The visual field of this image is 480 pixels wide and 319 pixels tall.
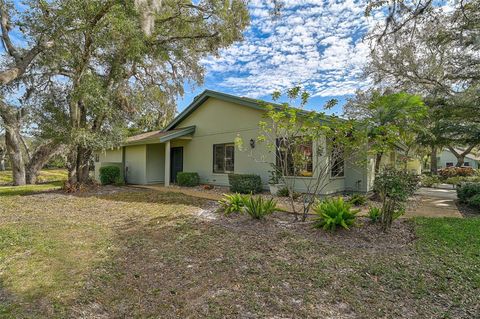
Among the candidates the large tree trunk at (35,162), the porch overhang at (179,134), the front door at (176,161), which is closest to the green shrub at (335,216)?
the porch overhang at (179,134)

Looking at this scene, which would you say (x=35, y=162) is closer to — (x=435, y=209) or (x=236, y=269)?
(x=236, y=269)

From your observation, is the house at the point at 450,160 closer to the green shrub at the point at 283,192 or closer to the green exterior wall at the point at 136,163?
the green shrub at the point at 283,192

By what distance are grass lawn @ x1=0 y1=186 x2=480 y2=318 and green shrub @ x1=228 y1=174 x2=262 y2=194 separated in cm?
426

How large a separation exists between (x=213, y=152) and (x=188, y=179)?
183 centimetres

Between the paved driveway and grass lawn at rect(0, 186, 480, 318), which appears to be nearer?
grass lawn at rect(0, 186, 480, 318)

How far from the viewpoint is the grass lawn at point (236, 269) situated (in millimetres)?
3170

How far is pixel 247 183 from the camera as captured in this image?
36.5 feet

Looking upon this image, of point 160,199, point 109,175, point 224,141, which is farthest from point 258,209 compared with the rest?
point 109,175

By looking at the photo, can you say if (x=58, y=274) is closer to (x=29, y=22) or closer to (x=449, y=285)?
(x=449, y=285)

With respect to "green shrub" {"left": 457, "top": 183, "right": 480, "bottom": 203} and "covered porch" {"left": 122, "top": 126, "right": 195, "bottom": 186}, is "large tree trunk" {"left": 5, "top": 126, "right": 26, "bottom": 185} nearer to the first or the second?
"covered porch" {"left": 122, "top": 126, "right": 195, "bottom": 186}

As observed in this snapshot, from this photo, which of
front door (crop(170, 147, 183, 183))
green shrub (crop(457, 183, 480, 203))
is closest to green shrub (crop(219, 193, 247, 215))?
green shrub (crop(457, 183, 480, 203))

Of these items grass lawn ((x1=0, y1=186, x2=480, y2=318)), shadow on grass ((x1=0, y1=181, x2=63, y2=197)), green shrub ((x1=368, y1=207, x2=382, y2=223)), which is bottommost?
grass lawn ((x1=0, y1=186, x2=480, y2=318))

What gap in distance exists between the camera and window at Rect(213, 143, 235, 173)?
13098 millimetres

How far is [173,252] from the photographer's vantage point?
189 inches
